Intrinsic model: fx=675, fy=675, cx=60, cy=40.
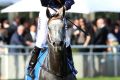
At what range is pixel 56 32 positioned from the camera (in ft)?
34.7

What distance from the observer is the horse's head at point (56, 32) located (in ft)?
34.1

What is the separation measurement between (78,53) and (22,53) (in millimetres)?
2043

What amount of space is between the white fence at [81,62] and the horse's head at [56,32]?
437 inches

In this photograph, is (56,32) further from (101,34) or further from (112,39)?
(112,39)

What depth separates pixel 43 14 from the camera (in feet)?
40.4

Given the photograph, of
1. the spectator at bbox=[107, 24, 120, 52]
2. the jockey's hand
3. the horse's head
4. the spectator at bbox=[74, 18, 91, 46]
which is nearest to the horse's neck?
the horse's head

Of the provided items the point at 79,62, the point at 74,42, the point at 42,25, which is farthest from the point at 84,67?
the point at 42,25

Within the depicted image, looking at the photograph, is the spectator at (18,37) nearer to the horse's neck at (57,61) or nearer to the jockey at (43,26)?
the jockey at (43,26)

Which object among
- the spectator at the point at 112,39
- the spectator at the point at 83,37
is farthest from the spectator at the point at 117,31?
the spectator at the point at 83,37

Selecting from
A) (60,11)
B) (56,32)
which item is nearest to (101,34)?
(60,11)

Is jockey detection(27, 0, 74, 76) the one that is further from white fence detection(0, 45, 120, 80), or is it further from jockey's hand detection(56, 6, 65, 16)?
white fence detection(0, 45, 120, 80)

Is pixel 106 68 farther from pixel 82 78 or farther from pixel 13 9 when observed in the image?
pixel 13 9

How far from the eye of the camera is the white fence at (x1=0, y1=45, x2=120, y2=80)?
2203 cm

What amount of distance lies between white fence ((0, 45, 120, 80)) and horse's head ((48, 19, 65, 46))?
11103mm
